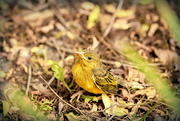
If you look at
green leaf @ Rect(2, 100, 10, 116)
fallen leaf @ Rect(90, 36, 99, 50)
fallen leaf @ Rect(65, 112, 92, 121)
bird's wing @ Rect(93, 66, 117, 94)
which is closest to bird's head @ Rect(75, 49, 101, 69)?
bird's wing @ Rect(93, 66, 117, 94)

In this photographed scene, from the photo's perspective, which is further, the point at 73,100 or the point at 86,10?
the point at 86,10

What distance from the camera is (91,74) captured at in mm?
3561

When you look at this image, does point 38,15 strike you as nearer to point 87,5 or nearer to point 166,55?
point 87,5

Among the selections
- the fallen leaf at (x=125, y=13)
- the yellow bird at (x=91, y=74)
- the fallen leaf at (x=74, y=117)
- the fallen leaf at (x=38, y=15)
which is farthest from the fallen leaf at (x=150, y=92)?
the fallen leaf at (x=38, y=15)

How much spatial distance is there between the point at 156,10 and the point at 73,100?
4.01 m

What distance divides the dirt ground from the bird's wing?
0.27 m

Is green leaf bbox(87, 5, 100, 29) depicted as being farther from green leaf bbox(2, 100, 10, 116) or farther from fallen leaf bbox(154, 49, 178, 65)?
green leaf bbox(2, 100, 10, 116)

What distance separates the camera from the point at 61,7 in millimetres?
5770

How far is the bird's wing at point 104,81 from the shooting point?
11.6 ft

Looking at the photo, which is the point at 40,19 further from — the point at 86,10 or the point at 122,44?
the point at 122,44

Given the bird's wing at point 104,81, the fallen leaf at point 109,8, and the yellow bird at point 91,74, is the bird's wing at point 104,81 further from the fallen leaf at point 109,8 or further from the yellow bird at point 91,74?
the fallen leaf at point 109,8

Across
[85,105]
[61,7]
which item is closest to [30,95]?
[85,105]

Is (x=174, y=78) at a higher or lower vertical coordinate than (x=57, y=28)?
lower

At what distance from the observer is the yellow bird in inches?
139
